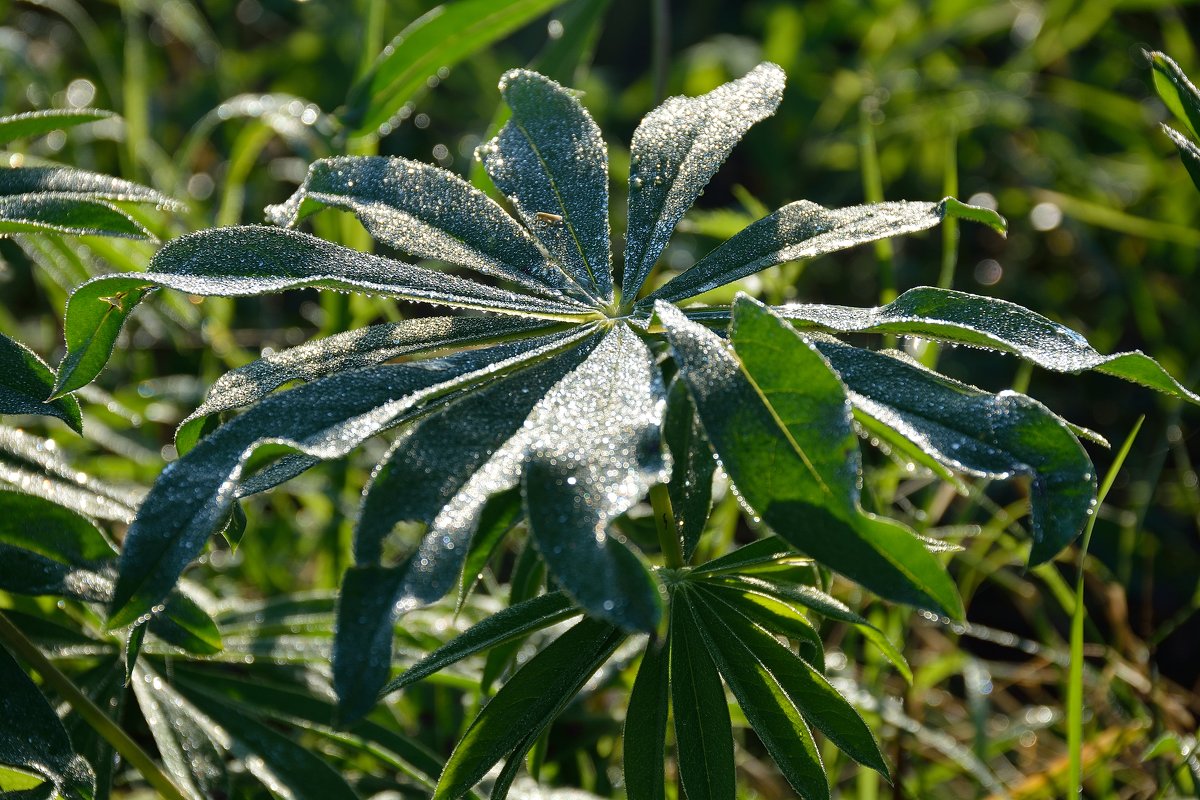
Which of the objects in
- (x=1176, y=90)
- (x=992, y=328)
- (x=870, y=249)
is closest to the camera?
(x=992, y=328)

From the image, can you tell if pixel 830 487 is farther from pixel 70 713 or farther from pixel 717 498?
pixel 70 713

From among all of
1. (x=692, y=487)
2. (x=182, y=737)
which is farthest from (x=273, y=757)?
(x=692, y=487)

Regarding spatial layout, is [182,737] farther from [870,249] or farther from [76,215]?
[870,249]

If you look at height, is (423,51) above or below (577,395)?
above

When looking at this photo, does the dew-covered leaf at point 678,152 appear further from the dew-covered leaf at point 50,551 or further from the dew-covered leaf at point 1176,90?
the dew-covered leaf at point 50,551

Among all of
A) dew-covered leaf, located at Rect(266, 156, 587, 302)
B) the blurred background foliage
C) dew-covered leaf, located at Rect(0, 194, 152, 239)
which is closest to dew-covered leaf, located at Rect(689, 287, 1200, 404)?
dew-covered leaf, located at Rect(266, 156, 587, 302)

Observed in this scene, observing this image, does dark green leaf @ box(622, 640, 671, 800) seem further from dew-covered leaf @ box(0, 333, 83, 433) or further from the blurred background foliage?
dew-covered leaf @ box(0, 333, 83, 433)
